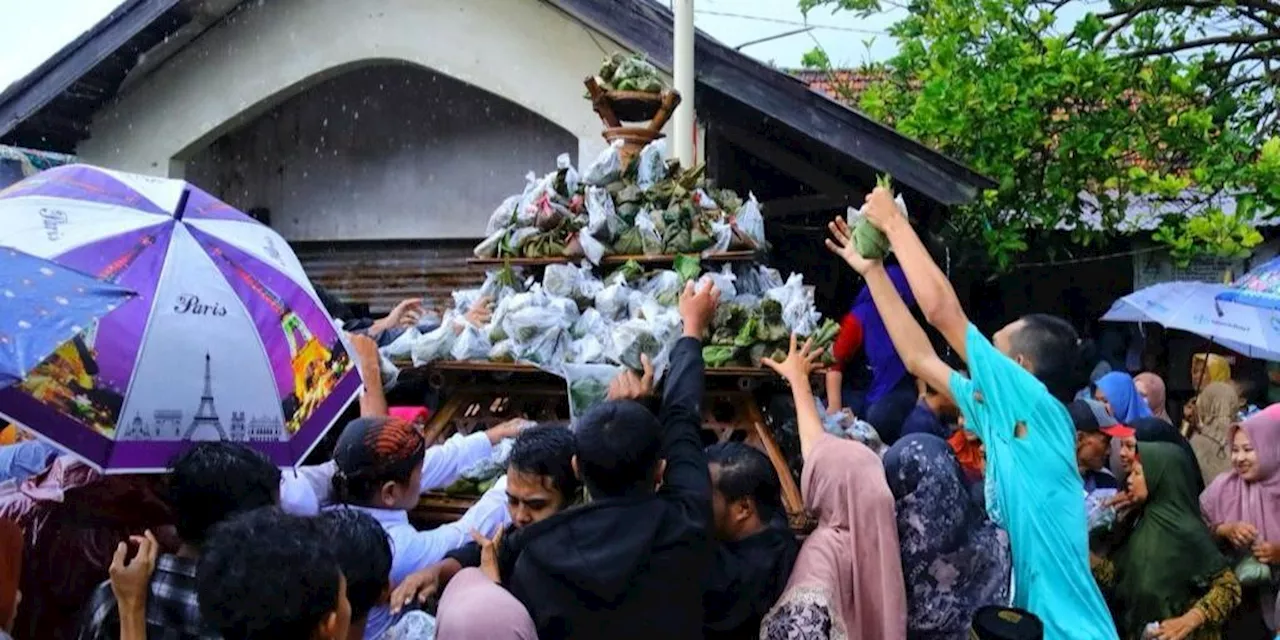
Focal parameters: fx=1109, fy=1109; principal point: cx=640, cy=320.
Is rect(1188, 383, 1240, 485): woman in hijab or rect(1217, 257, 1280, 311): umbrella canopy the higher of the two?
rect(1217, 257, 1280, 311): umbrella canopy

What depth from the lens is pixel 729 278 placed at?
4.38 metres

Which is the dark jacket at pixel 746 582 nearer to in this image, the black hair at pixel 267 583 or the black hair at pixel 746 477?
the black hair at pixel 746 477

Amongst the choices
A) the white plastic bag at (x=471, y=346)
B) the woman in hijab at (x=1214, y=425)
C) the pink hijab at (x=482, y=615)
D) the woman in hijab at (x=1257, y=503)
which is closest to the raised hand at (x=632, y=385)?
the white plastic bag at (x=471, y=346)

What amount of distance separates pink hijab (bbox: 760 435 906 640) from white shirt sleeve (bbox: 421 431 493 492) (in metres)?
1.22

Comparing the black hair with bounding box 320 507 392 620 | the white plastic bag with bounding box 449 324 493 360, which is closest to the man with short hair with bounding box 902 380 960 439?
the white plastic bag with bounding box 449 324 493 360

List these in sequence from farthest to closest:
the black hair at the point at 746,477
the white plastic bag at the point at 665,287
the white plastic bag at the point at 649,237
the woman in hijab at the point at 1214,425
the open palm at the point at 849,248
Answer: the woman in hijab at the point at 1214,425 → the white plastic bag at the point at 649,237 → the white plastic bag at the point at 665,287 → the open palm at the point at 849,248 → the black hair at the point at 746,477

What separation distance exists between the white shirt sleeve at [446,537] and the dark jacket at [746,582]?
28.2 inches

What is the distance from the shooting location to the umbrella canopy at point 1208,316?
647 centimetres

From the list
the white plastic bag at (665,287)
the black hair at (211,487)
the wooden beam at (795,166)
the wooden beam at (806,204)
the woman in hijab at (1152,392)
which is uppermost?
the wooden beam at (795,166)

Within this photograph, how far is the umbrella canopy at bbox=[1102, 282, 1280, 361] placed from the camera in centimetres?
647

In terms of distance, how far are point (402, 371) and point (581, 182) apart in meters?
1.16

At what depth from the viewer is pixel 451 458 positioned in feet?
12.4

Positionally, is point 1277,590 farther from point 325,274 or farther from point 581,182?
point 325,274

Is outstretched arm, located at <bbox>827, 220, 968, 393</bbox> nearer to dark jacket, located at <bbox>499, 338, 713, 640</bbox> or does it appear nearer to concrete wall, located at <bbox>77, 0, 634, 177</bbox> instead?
dark jacket, located at <bbox>499, 338, 713, 640</bbox>
